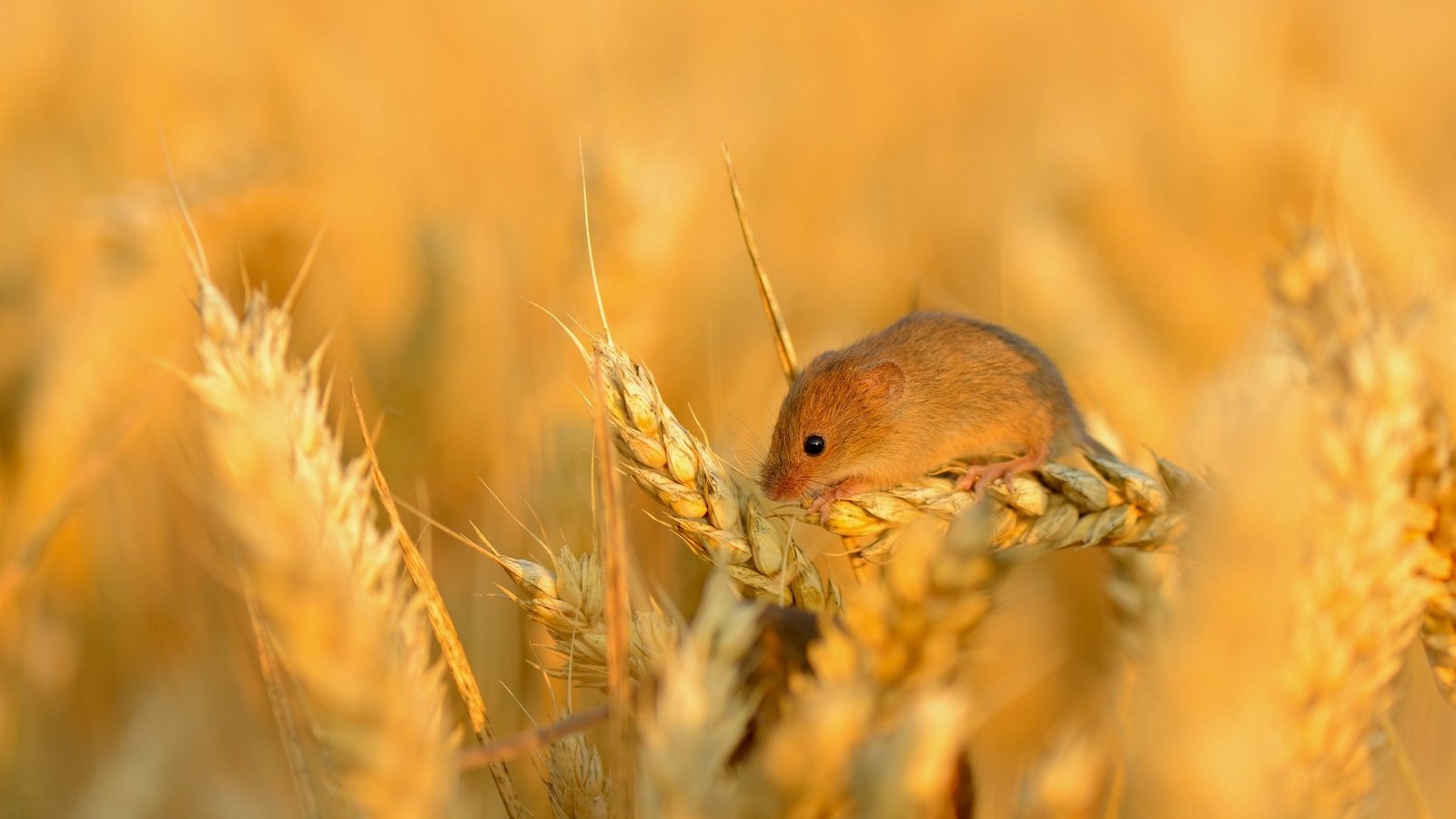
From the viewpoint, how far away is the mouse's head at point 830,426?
2898mm

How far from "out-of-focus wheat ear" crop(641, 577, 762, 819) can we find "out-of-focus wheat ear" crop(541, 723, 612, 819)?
0.45 meters

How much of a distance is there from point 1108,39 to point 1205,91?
6.60m

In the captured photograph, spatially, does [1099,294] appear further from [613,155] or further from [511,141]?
[511,141]

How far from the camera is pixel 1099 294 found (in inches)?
154

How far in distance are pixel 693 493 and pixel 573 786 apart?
445mm

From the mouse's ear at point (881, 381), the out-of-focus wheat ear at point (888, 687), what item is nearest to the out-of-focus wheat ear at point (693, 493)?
the out-of-focus wheat ear at point (888, 687)

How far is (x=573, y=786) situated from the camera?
1461 mm

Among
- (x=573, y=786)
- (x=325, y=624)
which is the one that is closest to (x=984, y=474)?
(x=573, y=786)

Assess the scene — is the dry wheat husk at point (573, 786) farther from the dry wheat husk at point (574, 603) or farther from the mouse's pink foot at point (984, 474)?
the mouse's pink foot at point (984, 474)

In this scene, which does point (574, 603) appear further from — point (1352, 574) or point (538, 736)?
point (1352, 574)

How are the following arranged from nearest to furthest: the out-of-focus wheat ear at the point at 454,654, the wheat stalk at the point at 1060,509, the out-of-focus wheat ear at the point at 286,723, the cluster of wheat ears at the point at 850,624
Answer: the cluster of wheat ears at the point at 850,624, the out-of-focus wheat ear at the point at 286,723, the out-of-focus wheat ear at the point at 454,654, the wheat stalk at the point at 1060,509

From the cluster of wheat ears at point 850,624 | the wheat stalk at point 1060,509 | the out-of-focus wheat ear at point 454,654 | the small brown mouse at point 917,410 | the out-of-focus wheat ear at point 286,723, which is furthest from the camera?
the small brown mouse at point 917,410

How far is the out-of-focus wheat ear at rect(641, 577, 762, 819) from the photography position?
3.16ft

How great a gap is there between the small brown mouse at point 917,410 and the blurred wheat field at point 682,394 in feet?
0.60
